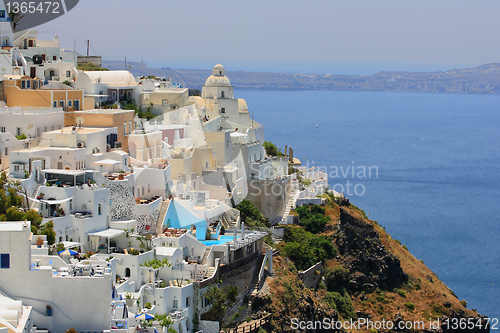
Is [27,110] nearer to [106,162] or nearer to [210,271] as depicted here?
[106,162]

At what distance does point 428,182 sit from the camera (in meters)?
106

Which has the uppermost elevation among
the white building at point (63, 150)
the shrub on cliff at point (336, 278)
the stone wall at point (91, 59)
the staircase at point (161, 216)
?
the stone wall at point (91, 59)

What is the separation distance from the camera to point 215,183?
146 ft

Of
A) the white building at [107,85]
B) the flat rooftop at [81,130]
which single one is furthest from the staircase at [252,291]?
the white building at [107,85]

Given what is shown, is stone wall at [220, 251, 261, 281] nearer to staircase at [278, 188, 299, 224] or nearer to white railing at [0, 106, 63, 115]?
staircase at [278, 188, 299, 224]

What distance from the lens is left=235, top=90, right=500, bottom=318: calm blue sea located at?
65562mm

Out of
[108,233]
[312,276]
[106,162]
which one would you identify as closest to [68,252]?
[108,233]

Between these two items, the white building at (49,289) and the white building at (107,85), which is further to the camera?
the white building at (107,85)

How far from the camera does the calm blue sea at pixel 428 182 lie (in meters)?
65.6

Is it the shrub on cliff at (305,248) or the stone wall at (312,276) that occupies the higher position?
the shrub on cliff at (305,248)

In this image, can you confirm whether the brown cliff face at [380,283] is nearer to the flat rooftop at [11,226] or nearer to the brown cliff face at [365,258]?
the brown cliff face at [365,258]

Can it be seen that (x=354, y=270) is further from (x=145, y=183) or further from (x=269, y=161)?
(x=145, y=183)

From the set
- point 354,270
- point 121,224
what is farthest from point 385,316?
point 121,224

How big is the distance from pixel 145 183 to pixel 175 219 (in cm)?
261
